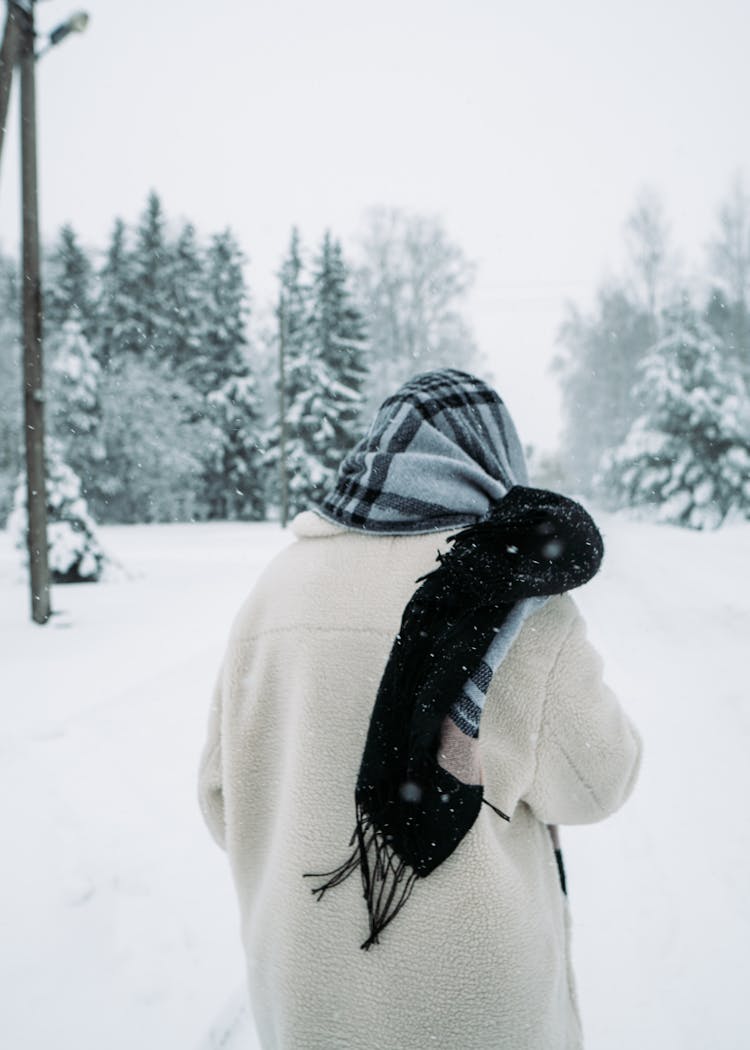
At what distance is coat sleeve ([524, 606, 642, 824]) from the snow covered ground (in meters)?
1.51

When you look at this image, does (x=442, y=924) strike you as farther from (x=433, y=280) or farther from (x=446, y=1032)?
(x=433, y=280)

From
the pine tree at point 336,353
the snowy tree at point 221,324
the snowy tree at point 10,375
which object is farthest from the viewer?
the snowy tree at point 221,324

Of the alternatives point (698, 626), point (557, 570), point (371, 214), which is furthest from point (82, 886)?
point (371, 214)

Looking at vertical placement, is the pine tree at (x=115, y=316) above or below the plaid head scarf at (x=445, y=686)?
above

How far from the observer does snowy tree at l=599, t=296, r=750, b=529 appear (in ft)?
73.0

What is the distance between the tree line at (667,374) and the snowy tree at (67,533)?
18.9 meters

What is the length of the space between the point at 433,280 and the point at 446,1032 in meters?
31.8

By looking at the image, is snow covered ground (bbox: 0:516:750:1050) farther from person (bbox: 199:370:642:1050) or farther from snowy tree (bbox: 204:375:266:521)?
snowy tree (bbox: 204:375:266:521)

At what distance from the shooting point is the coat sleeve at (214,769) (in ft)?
4.73

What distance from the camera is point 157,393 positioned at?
29656 millimetres

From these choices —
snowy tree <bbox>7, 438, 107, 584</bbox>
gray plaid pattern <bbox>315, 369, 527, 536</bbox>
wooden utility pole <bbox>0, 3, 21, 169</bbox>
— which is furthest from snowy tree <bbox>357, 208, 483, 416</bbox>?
gray plaid pattern <bbox>315, 369, 527, 536</bbox>

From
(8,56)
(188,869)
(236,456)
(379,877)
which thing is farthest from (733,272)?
(379,877)

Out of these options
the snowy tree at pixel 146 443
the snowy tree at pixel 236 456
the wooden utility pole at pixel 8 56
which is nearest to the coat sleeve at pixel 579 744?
the wooden utility pole at pixel 8 56

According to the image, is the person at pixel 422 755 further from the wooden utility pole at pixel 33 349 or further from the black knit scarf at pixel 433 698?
the wooden utility pole at pixel 33 349
